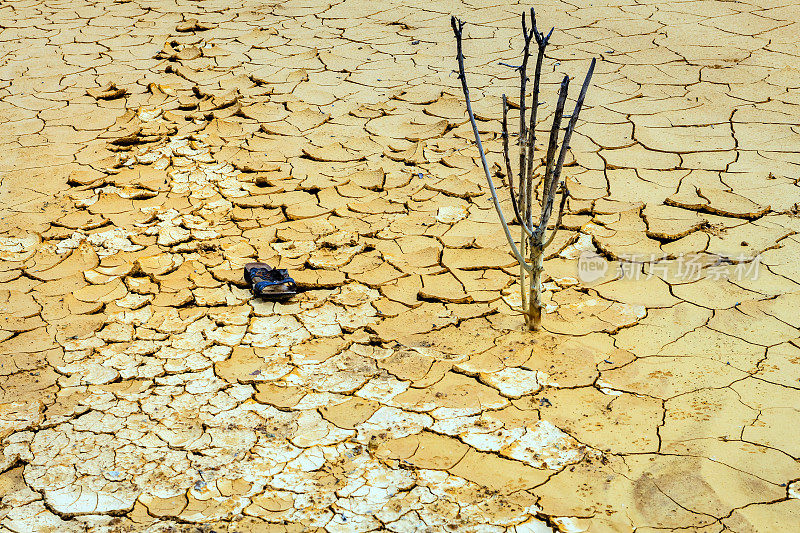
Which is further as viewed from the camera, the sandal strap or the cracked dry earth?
the sandal strap

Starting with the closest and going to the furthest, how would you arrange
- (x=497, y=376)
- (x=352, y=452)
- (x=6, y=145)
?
(x=352, y=452)
(x=497, y=376)
(x=6, y=145)

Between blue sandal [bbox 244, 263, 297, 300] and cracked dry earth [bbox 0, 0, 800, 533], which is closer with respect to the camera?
cracked dry earth [bbox 0, 0, 800, 533]

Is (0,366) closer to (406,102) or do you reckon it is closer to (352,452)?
(352,452)

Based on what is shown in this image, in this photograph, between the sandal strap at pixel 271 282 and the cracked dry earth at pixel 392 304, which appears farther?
the sandal strap at pixel 271 282

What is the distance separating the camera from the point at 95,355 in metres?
2.83

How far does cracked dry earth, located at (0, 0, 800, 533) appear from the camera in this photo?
2.19 m

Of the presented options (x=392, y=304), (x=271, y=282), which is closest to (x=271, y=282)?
(x=271, y=282)

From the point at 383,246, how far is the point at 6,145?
2.70 meters

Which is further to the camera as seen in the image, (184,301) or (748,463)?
(184,301)

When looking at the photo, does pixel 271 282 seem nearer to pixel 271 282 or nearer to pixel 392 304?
pixel 271 282

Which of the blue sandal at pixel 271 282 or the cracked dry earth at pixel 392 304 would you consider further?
the blue sandal at pixel 271 282

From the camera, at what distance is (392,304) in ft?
10.1

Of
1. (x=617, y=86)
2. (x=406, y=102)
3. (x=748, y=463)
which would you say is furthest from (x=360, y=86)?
(x=748, y=463)

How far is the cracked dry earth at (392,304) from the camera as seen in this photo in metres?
2.19
